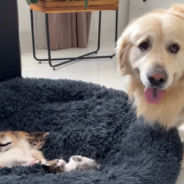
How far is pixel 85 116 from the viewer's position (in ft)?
5.18

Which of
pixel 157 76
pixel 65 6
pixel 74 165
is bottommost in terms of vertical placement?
pixel 74 165

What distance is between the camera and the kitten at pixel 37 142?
137 cm

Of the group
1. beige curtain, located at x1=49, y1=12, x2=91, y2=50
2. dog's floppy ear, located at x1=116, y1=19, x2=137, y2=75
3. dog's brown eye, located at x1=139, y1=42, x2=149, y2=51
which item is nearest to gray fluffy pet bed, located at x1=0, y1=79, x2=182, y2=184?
dog's floppy ear, located at x1=116, y1=19, x2=137, y2=75

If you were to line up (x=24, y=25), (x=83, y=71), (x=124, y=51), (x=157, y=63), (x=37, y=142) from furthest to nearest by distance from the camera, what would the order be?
(x=24, y=25) < (x=83, y=71) < (x=37, y=142) < (x=124, y=51) < (x=157, y=63)

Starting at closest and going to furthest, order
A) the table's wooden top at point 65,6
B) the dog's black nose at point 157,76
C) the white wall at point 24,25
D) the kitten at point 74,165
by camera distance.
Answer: the dog's black nose at point 157,76 → the kitten at point 74,165 → the table's wooden top at point 65,6 → the white wall at point 24,25

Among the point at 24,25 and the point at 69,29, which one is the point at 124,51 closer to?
the point at 69,29

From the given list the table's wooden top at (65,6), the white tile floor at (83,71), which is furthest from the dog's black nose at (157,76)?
the table's wooden top at (65,6)

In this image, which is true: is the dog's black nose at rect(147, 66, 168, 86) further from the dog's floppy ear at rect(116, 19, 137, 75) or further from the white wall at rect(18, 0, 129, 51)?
the white wall at rect(18, 0, 129, 51)

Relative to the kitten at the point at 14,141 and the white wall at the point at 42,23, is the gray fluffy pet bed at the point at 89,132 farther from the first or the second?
the white wall at the point at 42,23

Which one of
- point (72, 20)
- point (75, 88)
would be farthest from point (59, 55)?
point (75, 88)

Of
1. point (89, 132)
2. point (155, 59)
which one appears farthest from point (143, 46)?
point (89, 132)

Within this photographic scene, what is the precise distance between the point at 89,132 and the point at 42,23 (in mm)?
1795

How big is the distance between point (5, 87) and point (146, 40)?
88cm

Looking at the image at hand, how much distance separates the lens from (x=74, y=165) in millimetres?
1251
